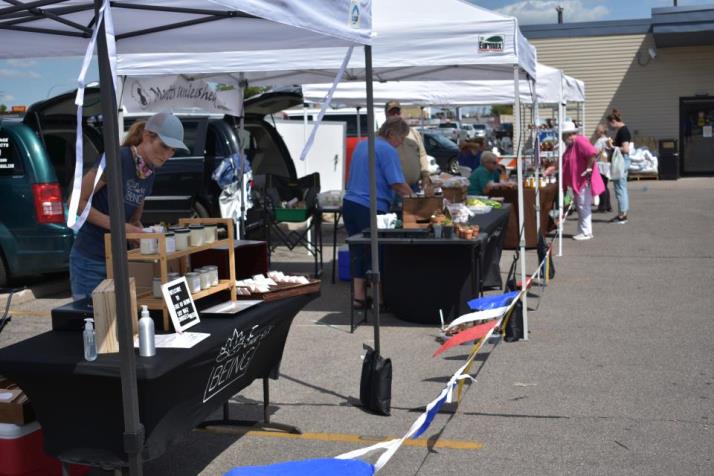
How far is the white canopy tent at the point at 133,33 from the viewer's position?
3219 millimetres

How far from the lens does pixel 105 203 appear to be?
4734mm

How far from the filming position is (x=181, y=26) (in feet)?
14.8

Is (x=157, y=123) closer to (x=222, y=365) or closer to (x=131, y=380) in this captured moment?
(x=222, y=365)

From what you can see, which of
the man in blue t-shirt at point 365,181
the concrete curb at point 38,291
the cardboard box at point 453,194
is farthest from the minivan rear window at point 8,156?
the cardboard box at point 453,194

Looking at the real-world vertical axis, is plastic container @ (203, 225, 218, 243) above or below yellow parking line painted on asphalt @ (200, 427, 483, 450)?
above

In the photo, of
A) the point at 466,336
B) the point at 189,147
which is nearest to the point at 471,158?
the point at 189,147

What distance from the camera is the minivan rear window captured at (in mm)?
8773

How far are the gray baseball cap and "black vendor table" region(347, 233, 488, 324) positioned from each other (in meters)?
3.31

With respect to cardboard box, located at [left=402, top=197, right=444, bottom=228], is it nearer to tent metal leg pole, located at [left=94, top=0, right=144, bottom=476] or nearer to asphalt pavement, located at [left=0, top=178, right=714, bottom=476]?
asphalt pavement, located at [left=0, top=178, right=714, bottom=476]

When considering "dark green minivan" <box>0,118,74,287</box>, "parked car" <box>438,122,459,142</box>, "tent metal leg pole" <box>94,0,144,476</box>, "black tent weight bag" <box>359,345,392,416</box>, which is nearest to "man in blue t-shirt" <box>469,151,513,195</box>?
"dark green minivan" <box>0,118,74,287</box>

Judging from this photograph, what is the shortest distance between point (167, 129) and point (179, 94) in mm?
5597

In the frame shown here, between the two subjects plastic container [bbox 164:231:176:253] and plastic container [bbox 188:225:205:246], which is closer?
plastic container [bbox 164:231:176:253]

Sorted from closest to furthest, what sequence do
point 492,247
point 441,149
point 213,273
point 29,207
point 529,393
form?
1. point 213,273
2. point 529,393
3. point 29,207
4. point 492,247
5. point 441,149

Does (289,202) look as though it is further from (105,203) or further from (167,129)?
(167,129)
